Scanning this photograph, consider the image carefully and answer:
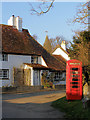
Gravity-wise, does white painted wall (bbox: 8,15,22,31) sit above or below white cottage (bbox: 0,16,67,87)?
above

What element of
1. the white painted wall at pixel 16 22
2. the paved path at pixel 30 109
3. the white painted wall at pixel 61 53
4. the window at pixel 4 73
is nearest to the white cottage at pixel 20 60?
the window at pixel 4 73

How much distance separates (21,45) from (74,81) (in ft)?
64.5

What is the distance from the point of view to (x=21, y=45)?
31016 mm

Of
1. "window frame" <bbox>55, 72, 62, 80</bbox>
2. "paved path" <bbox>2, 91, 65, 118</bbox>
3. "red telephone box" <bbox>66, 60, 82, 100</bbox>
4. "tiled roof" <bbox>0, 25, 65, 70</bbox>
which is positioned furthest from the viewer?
"window frame" <bbox>55, 72, 62, 80</bbox>

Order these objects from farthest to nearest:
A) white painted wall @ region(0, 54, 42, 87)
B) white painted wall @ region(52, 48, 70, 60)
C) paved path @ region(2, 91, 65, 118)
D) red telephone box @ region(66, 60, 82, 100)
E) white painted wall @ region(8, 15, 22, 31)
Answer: white painted wall @ region(52, 48, 70, 60)
white painted wall @ region(8, 15, 22, 31)
white painted wall @ region(0, 54, 42, 87)
red telephone box @ region(66, 60, 82, 100)
paved path @ region(2, 91, 65, 118)

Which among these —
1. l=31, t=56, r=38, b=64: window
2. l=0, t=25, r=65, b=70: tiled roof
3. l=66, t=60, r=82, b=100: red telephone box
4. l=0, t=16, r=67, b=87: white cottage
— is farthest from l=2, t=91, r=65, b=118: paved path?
l=31, t=56, r=38, b=64: window

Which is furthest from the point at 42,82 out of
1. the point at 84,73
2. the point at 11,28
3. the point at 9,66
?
the point at 84,73

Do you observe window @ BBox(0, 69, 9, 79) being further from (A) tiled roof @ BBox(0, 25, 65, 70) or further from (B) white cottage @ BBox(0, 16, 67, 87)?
(A) tiled roof @ BBox(0, 25, 65, 70)

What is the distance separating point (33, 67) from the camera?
1126 inches

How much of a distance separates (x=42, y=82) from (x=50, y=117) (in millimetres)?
20604

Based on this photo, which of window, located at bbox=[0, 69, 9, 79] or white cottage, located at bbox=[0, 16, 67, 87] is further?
white cottage, located at bbox=[0, 16, 67, 87]

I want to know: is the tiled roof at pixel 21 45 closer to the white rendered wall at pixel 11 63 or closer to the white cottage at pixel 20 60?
the white cottage at pixel 20 60

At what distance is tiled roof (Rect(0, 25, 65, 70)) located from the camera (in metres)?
29.5

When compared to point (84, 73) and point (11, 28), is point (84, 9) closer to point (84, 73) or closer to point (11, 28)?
point (84, 73)
